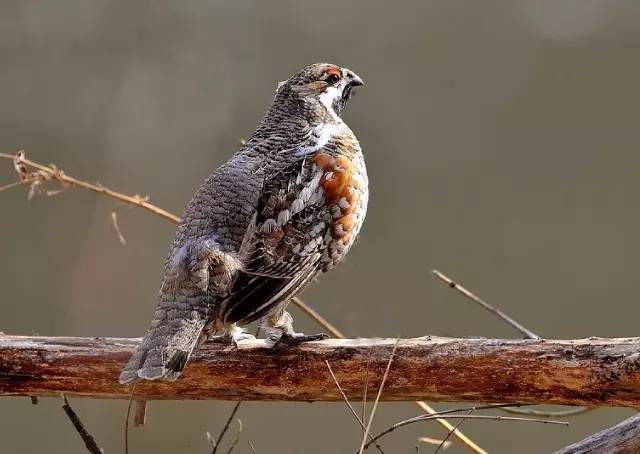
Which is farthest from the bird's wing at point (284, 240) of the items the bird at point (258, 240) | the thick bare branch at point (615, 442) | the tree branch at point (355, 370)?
the thick bare branch at point (615, 442)

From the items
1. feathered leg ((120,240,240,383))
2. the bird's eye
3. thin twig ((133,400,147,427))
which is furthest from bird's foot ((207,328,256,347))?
the bird's eye

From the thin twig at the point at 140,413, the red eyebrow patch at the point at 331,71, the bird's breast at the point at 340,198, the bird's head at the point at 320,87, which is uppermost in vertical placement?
the red eyebrow patch at the point at 331,71

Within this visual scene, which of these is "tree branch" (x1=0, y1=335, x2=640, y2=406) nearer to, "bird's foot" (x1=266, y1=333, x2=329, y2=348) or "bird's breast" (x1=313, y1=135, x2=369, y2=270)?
"bird's foot" (x1=266, y1=333, x2=329, y2=348)

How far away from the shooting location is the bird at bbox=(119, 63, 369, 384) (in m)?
2.04

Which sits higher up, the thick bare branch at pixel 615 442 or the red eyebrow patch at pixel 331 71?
the red eyebrow patch at pixel 331 71

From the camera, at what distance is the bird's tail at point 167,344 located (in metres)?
1.87

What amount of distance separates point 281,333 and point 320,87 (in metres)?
0.96

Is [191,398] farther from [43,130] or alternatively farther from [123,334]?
[43,130]

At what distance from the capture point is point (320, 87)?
9.18 ft

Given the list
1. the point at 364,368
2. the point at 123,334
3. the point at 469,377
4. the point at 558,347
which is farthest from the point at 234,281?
the point at 123,334

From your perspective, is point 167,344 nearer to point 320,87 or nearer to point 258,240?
point 258,240

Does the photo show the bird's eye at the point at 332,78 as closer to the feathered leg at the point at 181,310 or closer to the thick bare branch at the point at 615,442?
the feathered leg at the point at 181,310

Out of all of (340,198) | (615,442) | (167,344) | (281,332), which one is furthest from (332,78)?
(615,442)

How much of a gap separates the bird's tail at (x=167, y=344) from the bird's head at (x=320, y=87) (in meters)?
0.96
